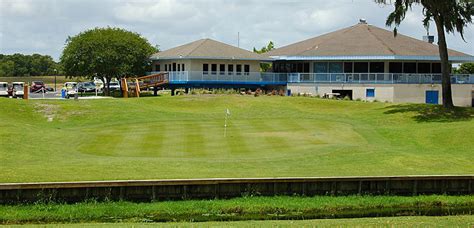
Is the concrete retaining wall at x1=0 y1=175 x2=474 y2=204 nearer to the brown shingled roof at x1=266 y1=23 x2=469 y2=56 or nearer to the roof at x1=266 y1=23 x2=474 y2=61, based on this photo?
the roof at x1=266 y1=23 x2=474 y2=61

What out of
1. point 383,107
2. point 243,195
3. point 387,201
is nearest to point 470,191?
point 387,201

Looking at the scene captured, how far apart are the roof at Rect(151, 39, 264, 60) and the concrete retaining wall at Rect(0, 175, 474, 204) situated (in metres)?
45.4

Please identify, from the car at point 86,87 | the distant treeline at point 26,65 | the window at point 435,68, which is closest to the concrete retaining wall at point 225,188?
the window at point 435,68

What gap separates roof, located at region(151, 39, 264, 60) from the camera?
69.0 metres

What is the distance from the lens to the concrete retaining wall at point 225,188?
845 inches

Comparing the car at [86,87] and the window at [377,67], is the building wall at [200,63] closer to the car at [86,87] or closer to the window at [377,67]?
the window at [377,67]

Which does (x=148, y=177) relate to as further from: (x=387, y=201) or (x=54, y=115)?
(x=54, y=115)

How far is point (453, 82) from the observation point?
227 ft

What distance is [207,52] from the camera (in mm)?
69875

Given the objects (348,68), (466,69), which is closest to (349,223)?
(348,68)

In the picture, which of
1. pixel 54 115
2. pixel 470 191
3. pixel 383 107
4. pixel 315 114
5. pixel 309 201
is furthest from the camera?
pixel 383 107

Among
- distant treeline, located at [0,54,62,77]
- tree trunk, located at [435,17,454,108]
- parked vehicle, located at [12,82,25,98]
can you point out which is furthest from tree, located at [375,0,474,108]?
distant treeline, located at [0,54,62,77]

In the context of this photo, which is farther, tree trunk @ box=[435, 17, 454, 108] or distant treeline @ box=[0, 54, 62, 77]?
distant treeline @ box=[0, 54, 62, 77]

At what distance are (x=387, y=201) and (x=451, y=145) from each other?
1233cm
